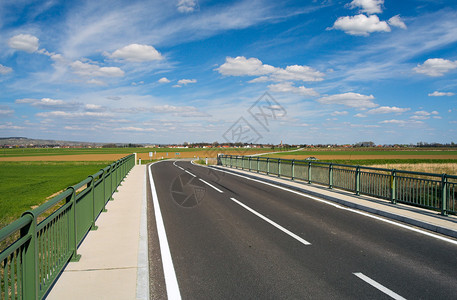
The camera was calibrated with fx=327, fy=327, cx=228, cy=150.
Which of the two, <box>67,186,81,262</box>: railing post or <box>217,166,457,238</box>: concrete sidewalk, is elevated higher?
<box>67,186,81,262</box>: railing post

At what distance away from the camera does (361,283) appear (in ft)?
16.2

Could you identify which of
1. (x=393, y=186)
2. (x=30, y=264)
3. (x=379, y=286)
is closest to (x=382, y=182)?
(x=393, y=186)

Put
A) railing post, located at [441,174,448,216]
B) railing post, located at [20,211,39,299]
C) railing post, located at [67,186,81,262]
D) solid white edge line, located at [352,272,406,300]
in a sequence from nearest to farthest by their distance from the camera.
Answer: railing post, located at [20,211,39,299], solid white edge line, located at [352,272,406,300], railing post, located at [67,186,81,262], railing post, located at [441,174,448,216]

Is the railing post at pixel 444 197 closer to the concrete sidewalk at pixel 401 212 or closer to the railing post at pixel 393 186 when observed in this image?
the concrete sidewalk at pixel 401 212

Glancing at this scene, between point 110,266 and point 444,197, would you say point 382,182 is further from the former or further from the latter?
point 110,266

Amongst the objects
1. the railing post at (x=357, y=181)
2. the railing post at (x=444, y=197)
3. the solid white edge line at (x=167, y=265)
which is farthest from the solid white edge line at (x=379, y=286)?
the railing post at (x=357, y=181)

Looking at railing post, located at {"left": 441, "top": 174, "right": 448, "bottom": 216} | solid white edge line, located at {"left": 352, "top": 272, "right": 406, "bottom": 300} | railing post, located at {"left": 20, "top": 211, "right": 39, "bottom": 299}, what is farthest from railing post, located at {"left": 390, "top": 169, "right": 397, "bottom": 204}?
railing post, located at {"left": 20, "top": 211, "right": 39, "bottom": 299}

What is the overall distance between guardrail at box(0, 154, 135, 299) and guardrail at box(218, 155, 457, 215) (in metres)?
9.23

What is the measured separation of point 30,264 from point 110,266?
2011 millimetres

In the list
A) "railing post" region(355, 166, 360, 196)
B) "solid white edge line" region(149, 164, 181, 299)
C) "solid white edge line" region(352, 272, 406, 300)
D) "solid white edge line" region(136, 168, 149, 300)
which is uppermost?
"railing post" region(355, 166, 360, 196)

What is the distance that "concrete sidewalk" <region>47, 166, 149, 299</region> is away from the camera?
454 centimetres

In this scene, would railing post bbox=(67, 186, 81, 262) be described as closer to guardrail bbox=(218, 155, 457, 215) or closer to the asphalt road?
the asphalt road

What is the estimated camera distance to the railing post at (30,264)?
3607 millimetres

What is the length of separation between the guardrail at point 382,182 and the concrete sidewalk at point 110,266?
8284mm
